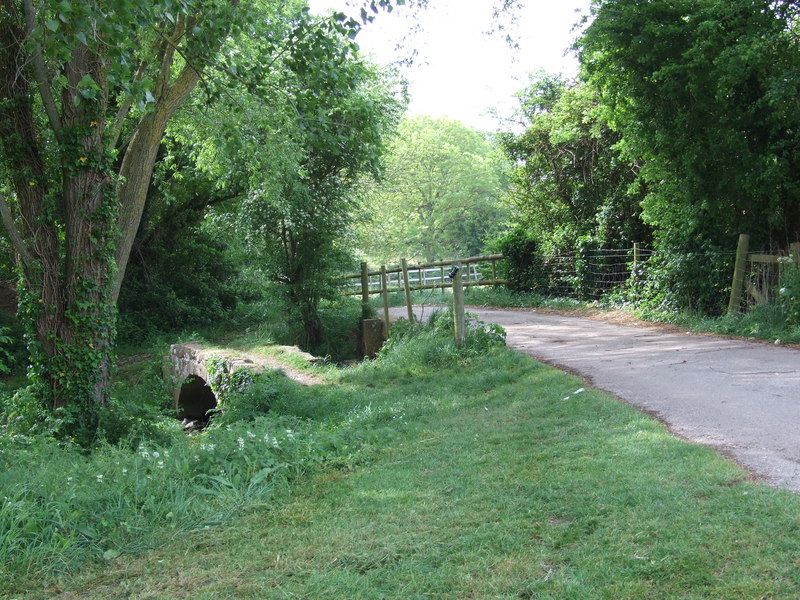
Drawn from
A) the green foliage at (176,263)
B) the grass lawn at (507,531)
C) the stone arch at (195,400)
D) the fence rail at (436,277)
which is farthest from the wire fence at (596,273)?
the grass lawn at (507,531)

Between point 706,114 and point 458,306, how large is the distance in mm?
5881

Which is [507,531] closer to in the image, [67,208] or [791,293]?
[67,208]

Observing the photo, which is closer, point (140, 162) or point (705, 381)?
point (705, 381)

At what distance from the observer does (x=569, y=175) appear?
868 inches

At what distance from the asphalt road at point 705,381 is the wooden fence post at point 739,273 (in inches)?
45.3

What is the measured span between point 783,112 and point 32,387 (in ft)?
38.5

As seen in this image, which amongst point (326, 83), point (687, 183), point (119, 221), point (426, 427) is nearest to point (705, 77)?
point (687, 183)

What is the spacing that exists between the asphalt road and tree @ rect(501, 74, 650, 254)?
545 centimetres

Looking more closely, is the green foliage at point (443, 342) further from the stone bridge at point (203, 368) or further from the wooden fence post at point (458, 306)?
the stone bridge at point (203, 368)

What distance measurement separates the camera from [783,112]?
11781mm

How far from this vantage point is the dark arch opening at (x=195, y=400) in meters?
16.0

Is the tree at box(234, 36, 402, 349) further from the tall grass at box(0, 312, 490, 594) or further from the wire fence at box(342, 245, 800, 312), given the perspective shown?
the tall grass at box(0, 312, 490, 594)

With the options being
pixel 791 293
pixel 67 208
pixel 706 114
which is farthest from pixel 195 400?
pixel 791 293

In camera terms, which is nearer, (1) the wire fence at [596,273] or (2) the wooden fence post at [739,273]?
(1) the wire fence at [596,273]
